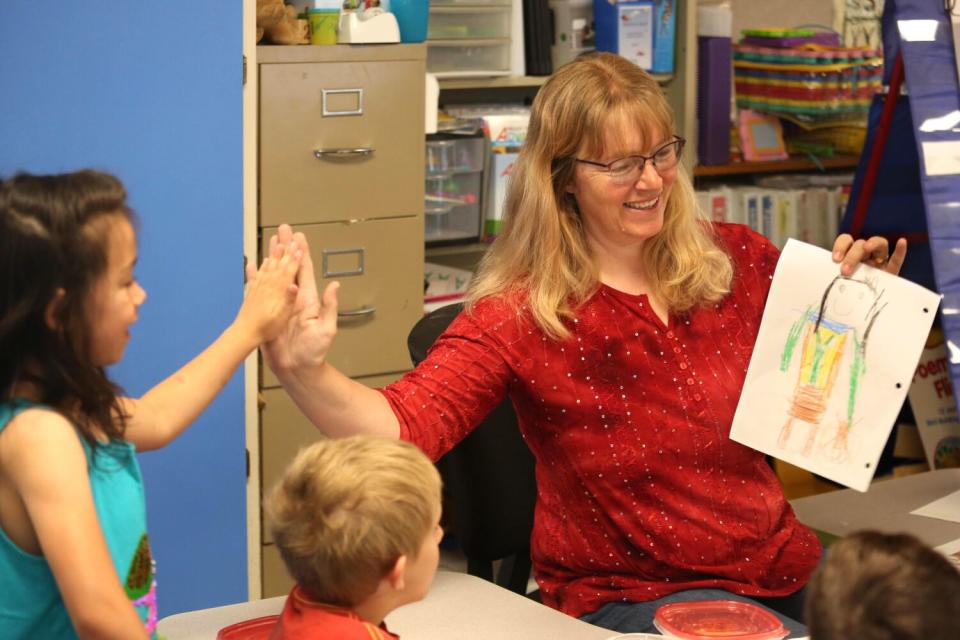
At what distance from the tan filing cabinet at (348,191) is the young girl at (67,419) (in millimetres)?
1610

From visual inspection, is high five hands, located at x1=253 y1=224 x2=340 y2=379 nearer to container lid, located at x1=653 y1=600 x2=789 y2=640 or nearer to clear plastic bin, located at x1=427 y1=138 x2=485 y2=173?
container lid, located at x1=653 y1=600 x2=789 y2=640

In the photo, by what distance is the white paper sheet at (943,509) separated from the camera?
2.18m

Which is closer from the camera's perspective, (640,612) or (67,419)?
(67,419)

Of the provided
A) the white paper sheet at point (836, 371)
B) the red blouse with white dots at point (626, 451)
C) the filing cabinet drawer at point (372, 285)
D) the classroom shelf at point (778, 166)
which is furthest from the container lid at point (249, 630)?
the classroom shelf at point (778, 166)

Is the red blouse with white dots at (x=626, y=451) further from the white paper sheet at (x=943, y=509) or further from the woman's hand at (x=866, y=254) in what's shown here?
the white paper sheet at (x=943, y=509)

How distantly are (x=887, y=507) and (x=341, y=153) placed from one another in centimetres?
132

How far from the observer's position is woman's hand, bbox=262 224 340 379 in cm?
153

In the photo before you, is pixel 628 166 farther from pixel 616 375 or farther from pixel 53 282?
pixel 53 282

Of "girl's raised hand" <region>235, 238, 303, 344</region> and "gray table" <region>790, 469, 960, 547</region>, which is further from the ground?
"girl's raised hand" <region>235, 238, 303, 344</region>

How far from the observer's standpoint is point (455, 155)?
128 inches

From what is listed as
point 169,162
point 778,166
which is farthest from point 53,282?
point 778,166

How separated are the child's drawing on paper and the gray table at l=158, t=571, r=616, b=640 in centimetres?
42

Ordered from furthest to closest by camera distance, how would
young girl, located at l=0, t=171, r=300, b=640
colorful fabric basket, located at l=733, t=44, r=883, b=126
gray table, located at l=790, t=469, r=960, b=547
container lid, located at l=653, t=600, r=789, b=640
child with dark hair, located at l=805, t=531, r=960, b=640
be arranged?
colorful fabric basket, located at l=733, t=44, r=883, b=126 < gray table, located at l=790, t=469, r=960, b=547 < container lid, located at l=653, t=600, r=789, b=640 < young girl, located at l=0, t=171, r=300, b=640 < child with dark hair, located at l=805, t=531, r=960, b=640

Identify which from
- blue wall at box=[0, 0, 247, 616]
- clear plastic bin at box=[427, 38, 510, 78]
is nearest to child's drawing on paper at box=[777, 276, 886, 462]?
blue wall at box=[0, 0, 247, 616]
